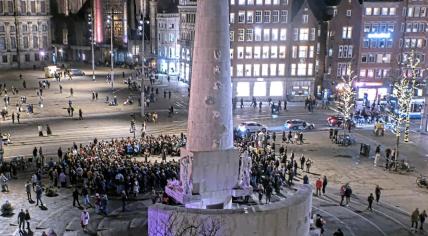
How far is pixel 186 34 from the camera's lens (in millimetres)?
98188

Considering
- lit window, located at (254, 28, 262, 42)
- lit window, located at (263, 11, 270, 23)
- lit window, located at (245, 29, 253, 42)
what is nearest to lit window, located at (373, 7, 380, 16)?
lit window, located at (263, 11, 270, 23)

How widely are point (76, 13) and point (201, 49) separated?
130723mm

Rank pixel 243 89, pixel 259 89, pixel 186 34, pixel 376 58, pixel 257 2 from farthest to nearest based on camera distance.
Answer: pixel 186 34, pixel 376 58, pixel 259 89, pixel 243 89, pixel 257 2

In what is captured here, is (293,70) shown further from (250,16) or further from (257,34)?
(250,16)

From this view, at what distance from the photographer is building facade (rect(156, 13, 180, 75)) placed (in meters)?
111

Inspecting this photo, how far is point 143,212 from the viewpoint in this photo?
113 feet

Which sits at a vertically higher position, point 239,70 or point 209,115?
point 239,70

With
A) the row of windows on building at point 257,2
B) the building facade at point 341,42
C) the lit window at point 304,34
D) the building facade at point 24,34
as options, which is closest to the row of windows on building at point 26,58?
the building facade at point 24,34

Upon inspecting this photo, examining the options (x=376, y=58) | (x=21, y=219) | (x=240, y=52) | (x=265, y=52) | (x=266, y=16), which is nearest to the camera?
(x=21, y=219)

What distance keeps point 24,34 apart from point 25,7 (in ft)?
18.7

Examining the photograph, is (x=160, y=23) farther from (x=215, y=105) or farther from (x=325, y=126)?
(x=215, y=105)

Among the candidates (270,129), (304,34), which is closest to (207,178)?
(270,129)

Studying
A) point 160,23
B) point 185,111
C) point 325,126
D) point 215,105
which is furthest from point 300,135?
point 160,23

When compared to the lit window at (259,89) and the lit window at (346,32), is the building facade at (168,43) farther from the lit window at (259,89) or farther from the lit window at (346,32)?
the lit window at (346,32)
